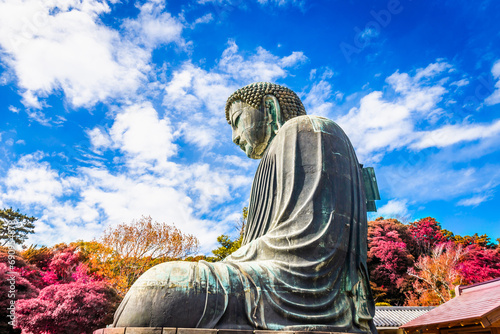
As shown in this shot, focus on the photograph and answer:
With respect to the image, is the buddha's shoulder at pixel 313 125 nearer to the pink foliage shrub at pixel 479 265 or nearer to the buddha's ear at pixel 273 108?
the buddha's ear at pixel 273 108

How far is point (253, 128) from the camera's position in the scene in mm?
5660

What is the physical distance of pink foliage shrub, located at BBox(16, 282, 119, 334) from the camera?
39.2 feet

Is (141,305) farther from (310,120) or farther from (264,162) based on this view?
(310,120)

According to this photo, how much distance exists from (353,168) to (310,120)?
2.69 ft

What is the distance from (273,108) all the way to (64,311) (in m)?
11.2

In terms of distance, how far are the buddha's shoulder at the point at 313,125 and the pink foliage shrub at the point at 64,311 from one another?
→ 38.2 ft

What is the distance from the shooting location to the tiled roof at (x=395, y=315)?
50.8ft

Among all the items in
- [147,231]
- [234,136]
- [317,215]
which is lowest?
[317,215]

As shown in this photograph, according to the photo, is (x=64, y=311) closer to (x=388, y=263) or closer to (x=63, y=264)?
(x=63, y=264)

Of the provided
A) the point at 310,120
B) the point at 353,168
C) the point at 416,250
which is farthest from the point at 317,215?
the point at 416,250

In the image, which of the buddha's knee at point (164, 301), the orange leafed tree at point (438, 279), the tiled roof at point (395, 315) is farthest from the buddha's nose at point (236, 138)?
the orange leafed tree at point (438, 279)

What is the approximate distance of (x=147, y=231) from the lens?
19422 mm

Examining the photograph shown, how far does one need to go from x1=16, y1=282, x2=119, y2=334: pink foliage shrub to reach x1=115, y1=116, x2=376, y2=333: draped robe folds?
10.9 m

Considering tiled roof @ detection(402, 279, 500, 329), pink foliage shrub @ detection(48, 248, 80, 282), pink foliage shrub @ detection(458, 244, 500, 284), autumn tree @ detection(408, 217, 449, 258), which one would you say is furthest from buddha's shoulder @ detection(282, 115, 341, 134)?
autumn tree @ detection(408, 217, 449, 258)
